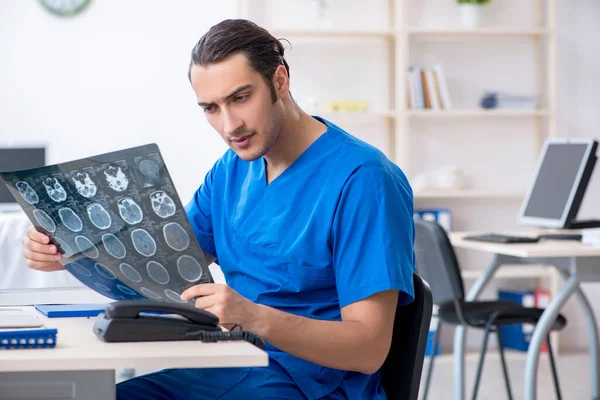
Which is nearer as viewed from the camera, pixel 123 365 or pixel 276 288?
pixel 123 365

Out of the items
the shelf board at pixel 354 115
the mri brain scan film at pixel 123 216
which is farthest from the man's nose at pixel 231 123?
the shelf board at pixel 354 115

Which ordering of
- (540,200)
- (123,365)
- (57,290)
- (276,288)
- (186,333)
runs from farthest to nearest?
(540,200) → (57,290) → (276,288) → (186,333) → (123,365)

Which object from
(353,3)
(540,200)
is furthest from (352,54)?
(540,200)

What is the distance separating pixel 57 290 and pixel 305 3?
10.8ft

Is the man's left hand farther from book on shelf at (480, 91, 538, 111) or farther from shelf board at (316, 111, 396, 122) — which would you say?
book on shelf at (480, 91, 538, 111)

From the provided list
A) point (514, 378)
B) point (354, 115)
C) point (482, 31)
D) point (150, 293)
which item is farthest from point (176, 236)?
point (482, 31)

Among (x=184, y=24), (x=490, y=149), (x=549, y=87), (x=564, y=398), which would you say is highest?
(x=184, y=24)

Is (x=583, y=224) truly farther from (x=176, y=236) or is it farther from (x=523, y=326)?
(x=176, y=236)

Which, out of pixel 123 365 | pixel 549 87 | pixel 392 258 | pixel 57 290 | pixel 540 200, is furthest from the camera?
pixel 549 87

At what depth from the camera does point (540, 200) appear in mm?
3340

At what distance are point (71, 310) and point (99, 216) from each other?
0.16m

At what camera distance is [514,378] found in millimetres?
3916

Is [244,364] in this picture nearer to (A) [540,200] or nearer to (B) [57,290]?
(B) [57,290]

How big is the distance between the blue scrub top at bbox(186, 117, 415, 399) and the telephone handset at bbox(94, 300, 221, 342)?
1.01 ft
